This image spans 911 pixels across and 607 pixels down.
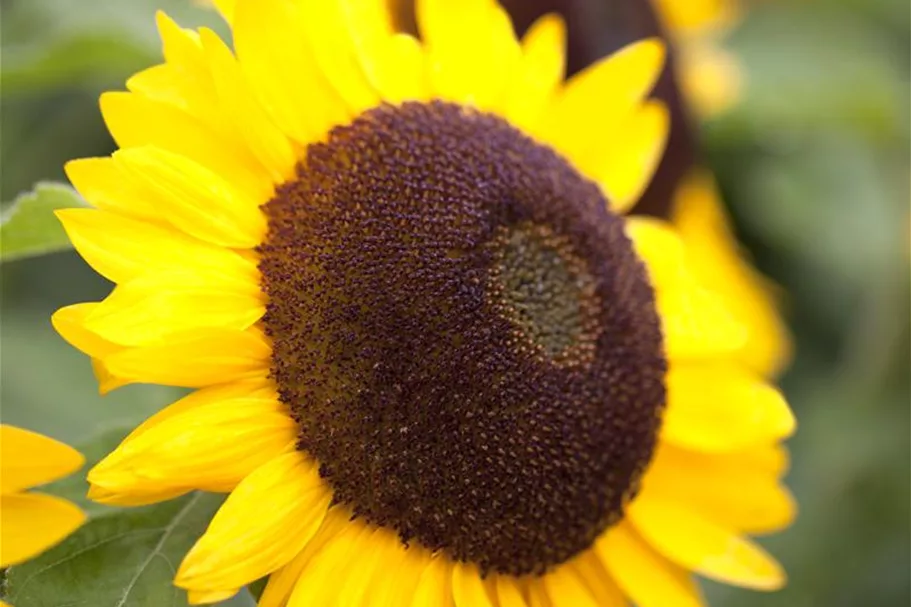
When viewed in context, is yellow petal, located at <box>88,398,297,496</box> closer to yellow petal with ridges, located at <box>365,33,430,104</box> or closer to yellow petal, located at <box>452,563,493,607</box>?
yellow petal, located at <box>452,563,493,607</box>

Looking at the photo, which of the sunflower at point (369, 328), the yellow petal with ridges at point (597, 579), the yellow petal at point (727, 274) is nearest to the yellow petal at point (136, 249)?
the sunflower at point (369, 328)

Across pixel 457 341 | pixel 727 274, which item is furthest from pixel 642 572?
pixel 727 274

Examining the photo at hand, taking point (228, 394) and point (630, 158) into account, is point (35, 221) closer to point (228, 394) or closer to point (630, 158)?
point (228, 394)

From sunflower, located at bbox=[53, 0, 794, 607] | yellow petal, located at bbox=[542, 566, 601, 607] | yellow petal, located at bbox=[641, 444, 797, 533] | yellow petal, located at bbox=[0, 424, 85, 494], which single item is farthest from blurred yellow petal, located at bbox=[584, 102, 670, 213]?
yellow petal, located at bbox=[0, 424, 85, 494]

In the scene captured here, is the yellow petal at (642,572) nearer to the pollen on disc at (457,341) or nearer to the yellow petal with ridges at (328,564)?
the pollen on disc at (457,341)

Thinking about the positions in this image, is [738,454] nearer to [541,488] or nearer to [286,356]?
[541,488]
